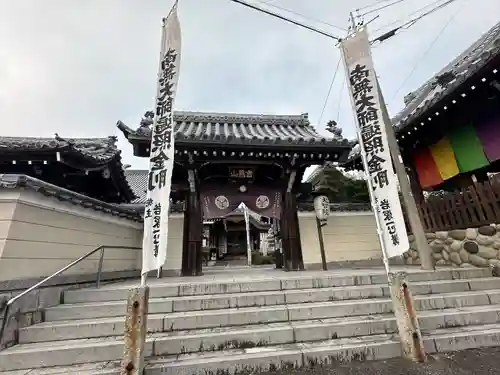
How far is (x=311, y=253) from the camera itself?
8.91 meters

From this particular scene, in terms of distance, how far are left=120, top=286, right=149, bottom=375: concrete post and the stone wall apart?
7.65 m

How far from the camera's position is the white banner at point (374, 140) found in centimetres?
400

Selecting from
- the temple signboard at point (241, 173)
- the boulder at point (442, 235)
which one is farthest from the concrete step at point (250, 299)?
the temple signboard at point (241, 173)

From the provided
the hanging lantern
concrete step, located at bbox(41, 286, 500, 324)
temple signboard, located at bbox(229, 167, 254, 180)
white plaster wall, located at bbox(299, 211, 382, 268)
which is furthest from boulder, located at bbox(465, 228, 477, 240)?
temple signboard, located at bbox(229, 167, 254, 180)

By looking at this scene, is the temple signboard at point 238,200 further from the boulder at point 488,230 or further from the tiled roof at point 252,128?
the boulder at point 488,230

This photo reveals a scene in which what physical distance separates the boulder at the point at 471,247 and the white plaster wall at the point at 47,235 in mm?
9291

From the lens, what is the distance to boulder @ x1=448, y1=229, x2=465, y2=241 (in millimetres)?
6742

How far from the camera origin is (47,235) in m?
4.80

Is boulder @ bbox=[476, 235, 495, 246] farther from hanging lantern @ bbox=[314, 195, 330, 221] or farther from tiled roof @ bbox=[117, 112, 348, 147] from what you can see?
tiled roof @ bbox=[117, 112, 348, 147]

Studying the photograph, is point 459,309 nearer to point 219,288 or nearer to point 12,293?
point 219,288

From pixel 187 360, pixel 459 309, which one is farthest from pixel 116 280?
pixel 459 309

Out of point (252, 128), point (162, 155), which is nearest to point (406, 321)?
point (162, 155)

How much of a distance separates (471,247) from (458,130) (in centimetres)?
328

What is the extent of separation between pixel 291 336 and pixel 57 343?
343 centimetres
